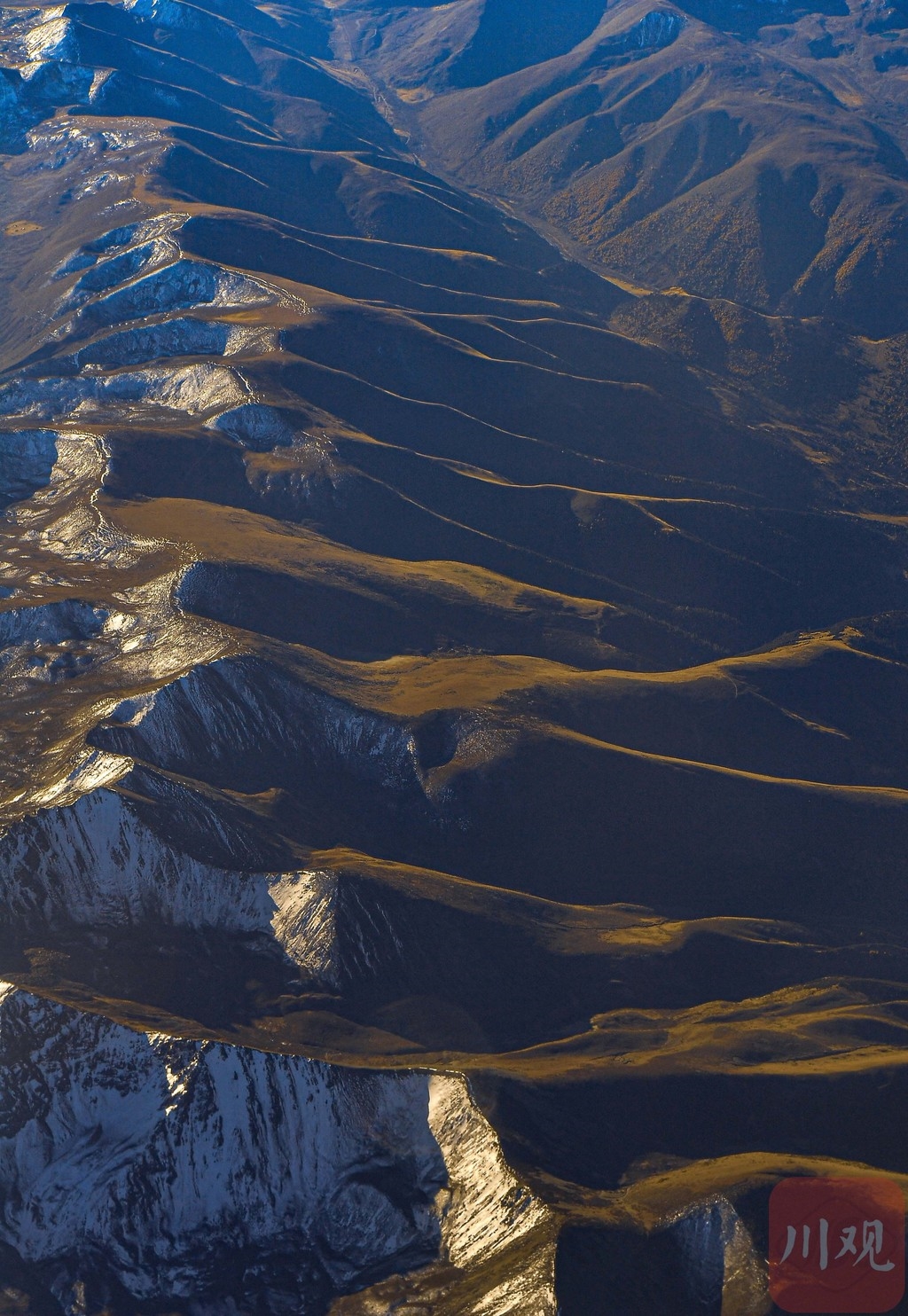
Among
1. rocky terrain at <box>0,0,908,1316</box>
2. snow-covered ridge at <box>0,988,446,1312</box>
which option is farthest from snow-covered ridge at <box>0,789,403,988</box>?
snow-covered ridge at <box>0,988,446,1312</box>

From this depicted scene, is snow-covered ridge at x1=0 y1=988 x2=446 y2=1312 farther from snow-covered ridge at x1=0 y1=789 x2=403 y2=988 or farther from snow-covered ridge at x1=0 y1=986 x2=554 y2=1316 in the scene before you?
snow-covered ridge at x1=0 y1=789 x2=403 y2=988

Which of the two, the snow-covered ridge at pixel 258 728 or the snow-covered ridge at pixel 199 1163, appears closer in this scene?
the snow-covered ridge at pixel 199 1163

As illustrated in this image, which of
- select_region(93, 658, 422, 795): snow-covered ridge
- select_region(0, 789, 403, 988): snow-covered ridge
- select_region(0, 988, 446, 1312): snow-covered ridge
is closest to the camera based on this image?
select_region(0, 988, 446, 1312): snow-covered ridge

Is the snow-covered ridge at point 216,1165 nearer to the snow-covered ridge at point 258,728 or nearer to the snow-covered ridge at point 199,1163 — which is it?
the snow-covered ridge at point 199,1163

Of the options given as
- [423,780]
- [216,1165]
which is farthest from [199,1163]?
[423,780]

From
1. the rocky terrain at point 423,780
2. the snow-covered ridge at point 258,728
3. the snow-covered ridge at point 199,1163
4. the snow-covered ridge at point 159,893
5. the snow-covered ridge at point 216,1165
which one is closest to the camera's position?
the snow-covered ridge at point 216,1165

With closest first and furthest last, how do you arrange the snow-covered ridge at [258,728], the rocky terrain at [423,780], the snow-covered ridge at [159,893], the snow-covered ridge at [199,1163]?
1. the snow-covered ridge at [199,1163]
2. the rocky terrain at [423,780]
3. the snow-covered ridge at [159,893]
4. the snow-covered ridge at [258,728]

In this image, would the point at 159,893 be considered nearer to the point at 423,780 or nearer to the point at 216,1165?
the point at 216,1165

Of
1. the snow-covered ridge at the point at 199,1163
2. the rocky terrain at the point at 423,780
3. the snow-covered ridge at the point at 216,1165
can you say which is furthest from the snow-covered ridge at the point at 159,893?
the snow-covered ridge at the point at 199,1163

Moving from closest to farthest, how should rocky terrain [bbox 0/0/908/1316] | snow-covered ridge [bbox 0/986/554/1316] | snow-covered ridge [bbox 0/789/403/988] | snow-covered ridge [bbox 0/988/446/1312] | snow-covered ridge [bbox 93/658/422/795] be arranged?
snow-covered ridge [bbox 0/986/554/1316]
snow-covered ridge [bbox 0/988/446/1312]
rocky terrain [bbox 0/0/908/1316]
snow-covered ridge [bbox 0/789/403/988]
snow-covered ridge [bbox 93/658/422/795]

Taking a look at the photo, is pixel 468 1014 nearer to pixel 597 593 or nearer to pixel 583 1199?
pixel 583 1199

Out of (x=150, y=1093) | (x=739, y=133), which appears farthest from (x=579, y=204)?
(x=150, y=1093)
